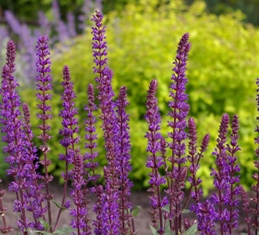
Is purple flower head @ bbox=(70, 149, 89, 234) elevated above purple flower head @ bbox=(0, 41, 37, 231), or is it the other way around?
purple flower head @ bbox=(0, 41, 37, 231)

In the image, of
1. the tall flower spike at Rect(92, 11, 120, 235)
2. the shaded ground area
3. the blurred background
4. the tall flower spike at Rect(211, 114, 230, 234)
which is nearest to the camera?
the tall flower spike at Rect(92, 11, 120, 235)

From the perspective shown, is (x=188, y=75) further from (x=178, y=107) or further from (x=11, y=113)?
(x=11, y=113)

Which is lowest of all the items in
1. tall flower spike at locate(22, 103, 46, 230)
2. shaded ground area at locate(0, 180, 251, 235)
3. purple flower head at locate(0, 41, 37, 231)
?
shaded ground area at locate(0, 180, 251, 235)

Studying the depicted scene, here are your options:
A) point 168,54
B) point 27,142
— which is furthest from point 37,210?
→ point 168,54

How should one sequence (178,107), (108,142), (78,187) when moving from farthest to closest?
(178,107) → (108,142) → (78,187)

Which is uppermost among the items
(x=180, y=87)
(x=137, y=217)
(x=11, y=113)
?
(x=180, y=87)

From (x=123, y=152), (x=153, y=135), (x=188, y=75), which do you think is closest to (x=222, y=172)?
(x=153, y=135)

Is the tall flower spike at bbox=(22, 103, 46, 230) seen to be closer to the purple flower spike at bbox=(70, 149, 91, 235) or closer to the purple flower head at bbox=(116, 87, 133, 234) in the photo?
the purple flower spike at bbox=(70, 149, 91, 235)

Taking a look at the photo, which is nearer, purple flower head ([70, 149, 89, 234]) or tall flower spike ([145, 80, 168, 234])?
purple flower head ([70, 149, 89, 234])

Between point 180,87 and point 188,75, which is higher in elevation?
point 180,87

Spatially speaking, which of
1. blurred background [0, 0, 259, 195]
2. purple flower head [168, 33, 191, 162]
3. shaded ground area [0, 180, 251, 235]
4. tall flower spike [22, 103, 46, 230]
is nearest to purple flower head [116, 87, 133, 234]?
purple flower head [168, 33, 191, 162]

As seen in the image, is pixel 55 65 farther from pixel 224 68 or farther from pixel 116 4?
pixel 116 4

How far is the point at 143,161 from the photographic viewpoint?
696 cm

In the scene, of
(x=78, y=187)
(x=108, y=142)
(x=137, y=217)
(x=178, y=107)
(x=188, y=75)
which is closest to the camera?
(x=78, y=187)
